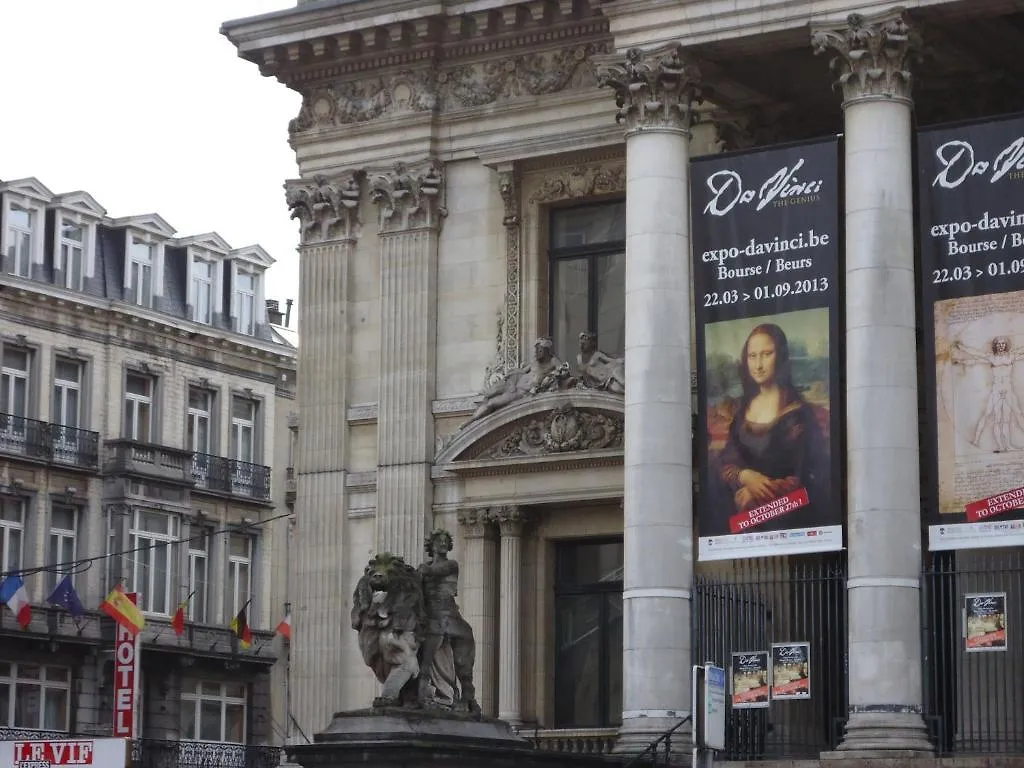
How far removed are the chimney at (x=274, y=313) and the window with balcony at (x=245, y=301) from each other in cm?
424

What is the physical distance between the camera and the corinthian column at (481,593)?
4034 centimetres

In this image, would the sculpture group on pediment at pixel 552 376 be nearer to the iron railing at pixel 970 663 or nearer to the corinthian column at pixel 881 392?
the corinthian column at pixel 881 392

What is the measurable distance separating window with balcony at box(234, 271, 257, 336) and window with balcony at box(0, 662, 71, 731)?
42.3 ft

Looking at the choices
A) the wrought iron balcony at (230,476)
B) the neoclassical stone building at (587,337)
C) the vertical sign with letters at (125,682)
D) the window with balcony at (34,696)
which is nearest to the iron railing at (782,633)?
the neoclassical stone building at (587,337)

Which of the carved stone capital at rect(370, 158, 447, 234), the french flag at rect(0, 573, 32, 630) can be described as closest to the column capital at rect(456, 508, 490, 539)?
the carved stone capital at rect(370, 158, 447, 234)

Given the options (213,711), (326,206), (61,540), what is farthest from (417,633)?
(213,711)

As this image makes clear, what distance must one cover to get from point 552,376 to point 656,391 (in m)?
4.14

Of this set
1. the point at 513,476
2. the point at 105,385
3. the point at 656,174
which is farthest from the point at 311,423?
the point at 105,385

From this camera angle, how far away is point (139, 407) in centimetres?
7044

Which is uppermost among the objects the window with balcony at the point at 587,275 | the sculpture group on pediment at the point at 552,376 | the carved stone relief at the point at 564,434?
the window with balcony at the point at 587,275

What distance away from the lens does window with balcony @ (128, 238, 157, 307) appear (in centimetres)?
7119

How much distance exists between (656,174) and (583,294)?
182 inches

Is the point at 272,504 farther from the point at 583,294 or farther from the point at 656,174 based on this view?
the point at 656,174

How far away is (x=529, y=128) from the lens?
41.5 m
